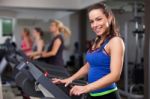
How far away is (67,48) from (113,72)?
284 inches

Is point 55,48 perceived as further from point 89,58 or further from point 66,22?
point 66,22

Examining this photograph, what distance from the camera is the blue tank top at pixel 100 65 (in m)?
1.52

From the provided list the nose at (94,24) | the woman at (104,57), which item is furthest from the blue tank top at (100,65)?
the nose at (94,24)

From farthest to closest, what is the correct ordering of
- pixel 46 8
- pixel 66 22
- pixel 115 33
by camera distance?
pixel 66 22 → pixel 46 8 → pixel 115 33

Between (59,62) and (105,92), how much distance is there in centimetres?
225

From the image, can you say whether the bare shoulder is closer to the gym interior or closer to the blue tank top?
the blue tank top

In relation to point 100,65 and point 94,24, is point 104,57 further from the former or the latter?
point 94,24

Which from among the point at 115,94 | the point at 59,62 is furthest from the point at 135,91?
the point at 115,94

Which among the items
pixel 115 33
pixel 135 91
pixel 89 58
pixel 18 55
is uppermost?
pixel 115 33

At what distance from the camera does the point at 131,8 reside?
6098 mm

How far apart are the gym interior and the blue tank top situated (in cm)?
13

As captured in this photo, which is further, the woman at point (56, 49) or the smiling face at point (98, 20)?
the woman at point (56, 49)

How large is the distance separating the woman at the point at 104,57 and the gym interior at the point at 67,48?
0.16 meters

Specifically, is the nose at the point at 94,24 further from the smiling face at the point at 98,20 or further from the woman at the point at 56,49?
the woman at the point at 56,49
